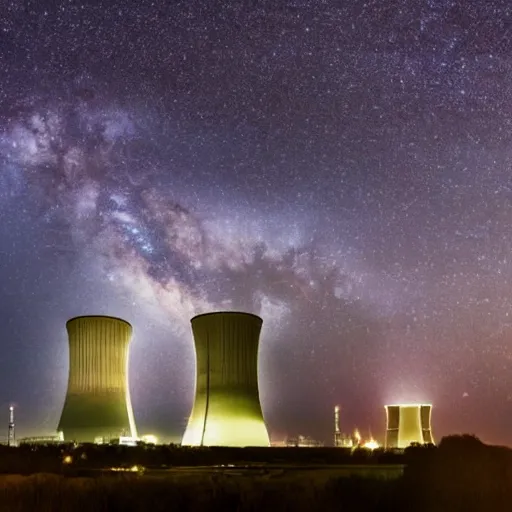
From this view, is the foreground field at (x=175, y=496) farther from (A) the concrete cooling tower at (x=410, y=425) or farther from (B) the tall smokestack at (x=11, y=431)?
(B) the tall smokestack at (x=11, y=431)

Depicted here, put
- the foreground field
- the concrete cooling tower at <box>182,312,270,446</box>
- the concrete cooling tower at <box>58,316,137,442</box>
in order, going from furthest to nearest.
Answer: the concrete cooling tower at <box>58,316,137,442</box> → the concrete cooling tower at <box>182,312,270,446</box> → the foreground field

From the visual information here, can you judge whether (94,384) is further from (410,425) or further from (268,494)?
(268,494)

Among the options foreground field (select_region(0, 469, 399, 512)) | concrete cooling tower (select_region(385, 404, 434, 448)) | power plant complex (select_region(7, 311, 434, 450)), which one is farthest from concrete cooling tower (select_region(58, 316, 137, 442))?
foreground field (select_region(0, 469, 399, 512))

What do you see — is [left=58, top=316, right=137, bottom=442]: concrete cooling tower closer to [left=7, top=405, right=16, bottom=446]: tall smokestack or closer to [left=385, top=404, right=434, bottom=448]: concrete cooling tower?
[left=385, top=404, right=434, bottom=448]: concrete cooling tower

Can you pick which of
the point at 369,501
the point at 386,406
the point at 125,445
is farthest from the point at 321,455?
the point at 369,501

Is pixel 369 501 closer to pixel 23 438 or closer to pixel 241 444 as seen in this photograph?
pixel 241 444

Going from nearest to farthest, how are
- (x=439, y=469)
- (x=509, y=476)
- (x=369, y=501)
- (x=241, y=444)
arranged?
1. (x=369, y=501)
2. (x=509, y=476)
3. (x=439, y=469)
4. (x=241, y=444)
